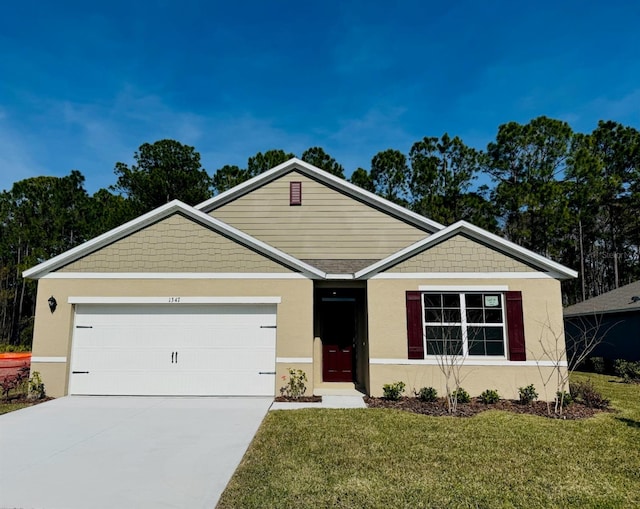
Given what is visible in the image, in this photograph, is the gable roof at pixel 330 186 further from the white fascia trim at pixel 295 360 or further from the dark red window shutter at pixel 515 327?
the white fascia trim at pixel 295 360

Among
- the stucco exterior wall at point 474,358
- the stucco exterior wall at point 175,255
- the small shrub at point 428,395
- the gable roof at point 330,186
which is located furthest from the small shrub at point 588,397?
the stucco exterior wall at point 175,255

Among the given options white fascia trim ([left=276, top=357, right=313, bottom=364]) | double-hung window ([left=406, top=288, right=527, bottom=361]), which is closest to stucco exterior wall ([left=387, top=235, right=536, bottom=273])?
double-hung window ([left=406, top=288, right=527, bottom=361])

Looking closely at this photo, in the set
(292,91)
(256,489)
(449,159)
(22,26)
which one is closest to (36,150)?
(22,26)

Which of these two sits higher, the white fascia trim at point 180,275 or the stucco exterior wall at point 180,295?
the white fascia trim at point 180,275

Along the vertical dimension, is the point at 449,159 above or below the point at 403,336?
above

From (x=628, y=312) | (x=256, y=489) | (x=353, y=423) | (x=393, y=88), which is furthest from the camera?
(x=628, y=312)

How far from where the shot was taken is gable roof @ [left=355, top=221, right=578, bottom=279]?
9727mm

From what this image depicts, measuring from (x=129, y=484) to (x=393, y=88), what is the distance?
13334mm

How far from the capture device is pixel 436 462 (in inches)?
209

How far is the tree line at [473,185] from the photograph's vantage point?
24031 mm

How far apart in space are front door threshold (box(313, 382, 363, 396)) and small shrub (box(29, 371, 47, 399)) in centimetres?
651

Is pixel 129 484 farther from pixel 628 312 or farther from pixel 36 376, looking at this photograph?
pixel 628 312

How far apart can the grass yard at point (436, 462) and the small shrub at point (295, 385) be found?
1.52 m

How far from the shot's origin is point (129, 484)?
4543mm
